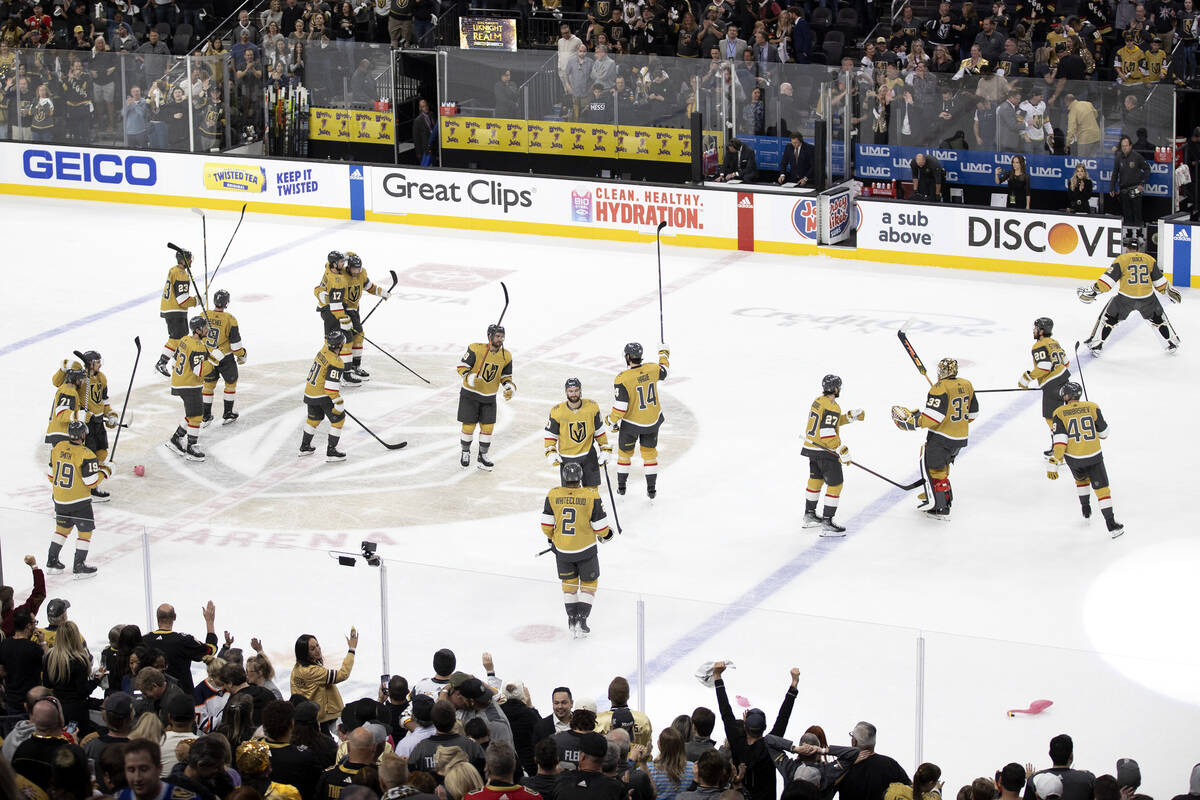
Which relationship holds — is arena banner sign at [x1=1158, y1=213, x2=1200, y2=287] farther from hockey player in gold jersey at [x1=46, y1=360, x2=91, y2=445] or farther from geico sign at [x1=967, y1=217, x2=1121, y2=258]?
hockey player in gold jersey at [x1=46, y1=360, x2=91, y2=445]

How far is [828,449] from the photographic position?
42.8 ft

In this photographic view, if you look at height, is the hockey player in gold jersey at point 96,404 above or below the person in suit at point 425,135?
below

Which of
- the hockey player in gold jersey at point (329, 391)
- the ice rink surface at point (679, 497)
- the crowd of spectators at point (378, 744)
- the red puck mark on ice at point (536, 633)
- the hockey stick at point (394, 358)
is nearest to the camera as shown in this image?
the crowd of spectators at point (378, 744)

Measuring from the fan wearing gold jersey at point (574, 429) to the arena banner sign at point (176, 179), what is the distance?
12.1 meters

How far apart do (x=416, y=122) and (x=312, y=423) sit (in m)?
10.7

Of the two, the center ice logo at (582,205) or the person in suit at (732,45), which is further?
the person in suit at (732,45)

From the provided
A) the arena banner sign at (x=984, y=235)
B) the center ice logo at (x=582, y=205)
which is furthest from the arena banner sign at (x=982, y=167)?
the center ice logo at (x=582, y=205)

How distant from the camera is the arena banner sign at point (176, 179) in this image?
24.3 metres

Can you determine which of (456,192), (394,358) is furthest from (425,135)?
(394,358)

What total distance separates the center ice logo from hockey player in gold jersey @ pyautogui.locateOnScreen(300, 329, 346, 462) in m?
8.45

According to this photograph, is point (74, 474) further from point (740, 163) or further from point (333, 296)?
Result: point (740, 163)

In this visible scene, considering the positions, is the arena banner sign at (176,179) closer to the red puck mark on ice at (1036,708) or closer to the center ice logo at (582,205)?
the center ice logo at (582,205)

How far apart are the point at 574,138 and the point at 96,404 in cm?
1144

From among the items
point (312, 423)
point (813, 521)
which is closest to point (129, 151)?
point (312, 423)
